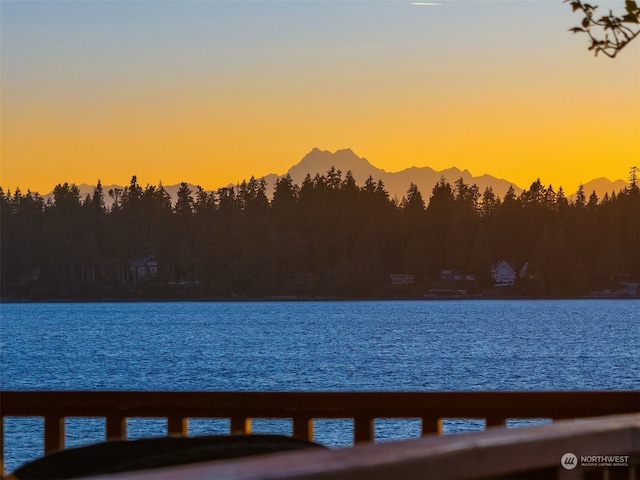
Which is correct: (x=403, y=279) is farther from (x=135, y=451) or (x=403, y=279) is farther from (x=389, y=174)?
(x=135, y=451)

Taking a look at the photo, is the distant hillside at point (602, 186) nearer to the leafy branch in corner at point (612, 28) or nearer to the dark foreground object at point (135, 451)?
the leafy branch in corner at point (612, 28)

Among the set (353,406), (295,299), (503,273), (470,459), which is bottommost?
(295,299)

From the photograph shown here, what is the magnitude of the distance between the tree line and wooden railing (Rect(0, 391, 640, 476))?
7161cm

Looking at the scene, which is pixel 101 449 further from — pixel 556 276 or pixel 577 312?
pixel 556 276

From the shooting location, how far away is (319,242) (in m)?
75.6

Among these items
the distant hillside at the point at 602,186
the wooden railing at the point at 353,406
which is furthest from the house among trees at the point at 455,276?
the wooden railing at the point at 353,406

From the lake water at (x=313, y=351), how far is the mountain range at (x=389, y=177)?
10.0 metres

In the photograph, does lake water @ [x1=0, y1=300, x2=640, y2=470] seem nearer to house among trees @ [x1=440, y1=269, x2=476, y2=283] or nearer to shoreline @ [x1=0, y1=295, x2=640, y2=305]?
shoreline @ [x1=0, y1=295, x2=640, y2=305]

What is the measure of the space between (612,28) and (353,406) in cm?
119

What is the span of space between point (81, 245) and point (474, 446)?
74.6 metres

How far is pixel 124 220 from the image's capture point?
74.8 metres

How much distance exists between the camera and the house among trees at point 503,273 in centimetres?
7694

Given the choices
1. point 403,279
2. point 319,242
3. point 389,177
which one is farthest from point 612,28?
point 389,177

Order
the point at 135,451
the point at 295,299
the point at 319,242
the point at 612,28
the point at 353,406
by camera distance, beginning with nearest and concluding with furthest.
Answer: the point at 135,451 → the point at 612,28 → the point at 353,406 → the point at 319,242 → the point at 295,299
